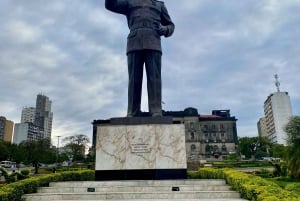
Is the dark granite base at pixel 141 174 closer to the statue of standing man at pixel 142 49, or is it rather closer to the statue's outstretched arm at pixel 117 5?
the statue of standing man at pixel 142 49

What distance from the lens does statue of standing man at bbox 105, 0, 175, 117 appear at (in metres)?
9.34

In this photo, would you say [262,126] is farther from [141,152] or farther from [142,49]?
[141,152]

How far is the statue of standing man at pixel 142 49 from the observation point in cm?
934

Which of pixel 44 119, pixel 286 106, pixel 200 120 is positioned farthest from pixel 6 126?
pixel 286 106

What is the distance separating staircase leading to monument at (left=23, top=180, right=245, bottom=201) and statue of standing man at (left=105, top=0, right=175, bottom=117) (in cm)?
262

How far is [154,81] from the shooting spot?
30.7 feet

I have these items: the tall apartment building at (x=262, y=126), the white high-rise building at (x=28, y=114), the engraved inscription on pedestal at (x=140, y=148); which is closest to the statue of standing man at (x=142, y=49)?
the engraved inscription on pedestal at (x=140, y=148)

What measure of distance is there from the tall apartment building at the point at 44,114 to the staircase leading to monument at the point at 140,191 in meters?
118

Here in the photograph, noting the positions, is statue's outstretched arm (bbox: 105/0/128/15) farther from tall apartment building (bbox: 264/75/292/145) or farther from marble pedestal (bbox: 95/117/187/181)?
tall apartment building (bbox: 264/75/292/145)

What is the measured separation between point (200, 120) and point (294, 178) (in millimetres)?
59825

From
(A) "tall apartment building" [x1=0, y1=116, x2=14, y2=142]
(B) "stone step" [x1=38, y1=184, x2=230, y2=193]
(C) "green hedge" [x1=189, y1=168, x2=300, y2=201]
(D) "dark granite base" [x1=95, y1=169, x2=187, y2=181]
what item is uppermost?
(A) "tall apartment building" [x1=0, y1=116, x2=14, y2=142]

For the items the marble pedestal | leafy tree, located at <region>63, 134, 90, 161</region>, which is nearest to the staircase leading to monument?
the marble pedestal

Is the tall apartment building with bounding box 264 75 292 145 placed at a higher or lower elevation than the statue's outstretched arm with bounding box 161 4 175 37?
higher

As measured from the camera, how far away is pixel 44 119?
124 meters
